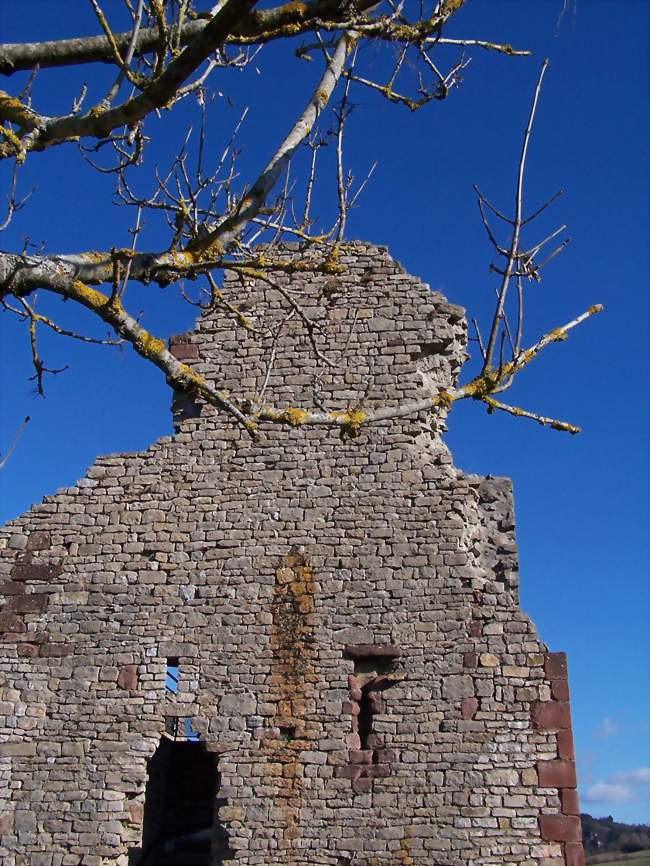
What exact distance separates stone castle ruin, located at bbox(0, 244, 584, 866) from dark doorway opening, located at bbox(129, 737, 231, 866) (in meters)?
0.63

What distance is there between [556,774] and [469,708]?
0.94 m

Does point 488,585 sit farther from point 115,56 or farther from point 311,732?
point 115,56

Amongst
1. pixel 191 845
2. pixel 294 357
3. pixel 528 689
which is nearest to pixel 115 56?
pixel 294 357

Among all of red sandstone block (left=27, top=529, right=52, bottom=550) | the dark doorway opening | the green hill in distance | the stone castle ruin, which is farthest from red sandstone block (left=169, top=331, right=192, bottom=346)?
the green hill in distance

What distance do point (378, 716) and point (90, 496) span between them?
3.91 metres

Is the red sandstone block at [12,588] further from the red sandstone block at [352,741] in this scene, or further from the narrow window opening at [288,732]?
the red sandstone block at [352,741]

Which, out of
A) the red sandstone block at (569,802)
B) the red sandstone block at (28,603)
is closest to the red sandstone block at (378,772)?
the red sandstone block at (569,802)

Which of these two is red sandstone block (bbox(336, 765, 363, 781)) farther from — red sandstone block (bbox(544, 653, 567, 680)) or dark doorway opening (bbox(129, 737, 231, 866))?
dark doorway opening (bbox(129, 737, 231, 866))

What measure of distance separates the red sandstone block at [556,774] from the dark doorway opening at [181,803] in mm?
4476

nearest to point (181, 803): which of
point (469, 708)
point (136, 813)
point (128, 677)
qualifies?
point (136, 813)

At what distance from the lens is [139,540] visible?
9859 millimetres

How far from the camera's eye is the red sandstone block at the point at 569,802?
27.1 ft

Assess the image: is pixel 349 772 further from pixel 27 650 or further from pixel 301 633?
pixel 27 650

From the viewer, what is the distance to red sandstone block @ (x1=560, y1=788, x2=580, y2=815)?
8.25 m
